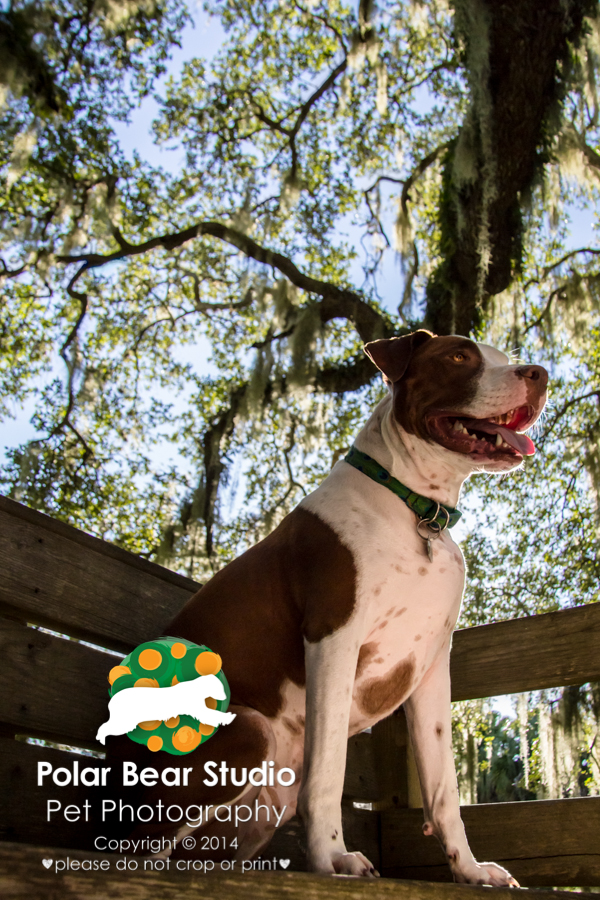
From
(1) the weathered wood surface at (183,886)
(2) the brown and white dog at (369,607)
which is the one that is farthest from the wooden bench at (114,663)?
(2) the brown and white dog at (369,607)

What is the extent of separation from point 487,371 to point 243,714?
1.16 meters

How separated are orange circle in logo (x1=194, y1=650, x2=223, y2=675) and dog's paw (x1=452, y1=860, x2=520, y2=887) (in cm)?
82

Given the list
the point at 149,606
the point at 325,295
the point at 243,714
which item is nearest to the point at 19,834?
the point at 243,714

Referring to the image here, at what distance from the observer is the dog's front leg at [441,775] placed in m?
1.91

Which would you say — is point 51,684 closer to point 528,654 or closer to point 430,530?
point 430,530

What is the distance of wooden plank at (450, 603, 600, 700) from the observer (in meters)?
2.44

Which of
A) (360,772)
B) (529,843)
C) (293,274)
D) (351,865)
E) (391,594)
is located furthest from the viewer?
(293,274)

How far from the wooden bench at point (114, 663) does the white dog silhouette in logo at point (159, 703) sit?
305mm

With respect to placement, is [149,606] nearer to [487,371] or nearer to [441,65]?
[487,371]

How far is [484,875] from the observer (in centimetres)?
188

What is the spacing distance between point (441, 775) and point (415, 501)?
0.75m

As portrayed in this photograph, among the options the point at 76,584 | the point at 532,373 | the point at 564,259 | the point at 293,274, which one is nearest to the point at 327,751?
the point at 76,584

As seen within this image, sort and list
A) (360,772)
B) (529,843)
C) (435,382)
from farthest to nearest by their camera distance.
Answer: (360,772) < (529,843) < (435,382)

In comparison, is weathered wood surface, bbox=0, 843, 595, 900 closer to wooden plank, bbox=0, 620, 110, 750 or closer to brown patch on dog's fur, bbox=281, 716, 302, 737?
brown patch on dog's fur, bbox=281, 716, 302, 737
